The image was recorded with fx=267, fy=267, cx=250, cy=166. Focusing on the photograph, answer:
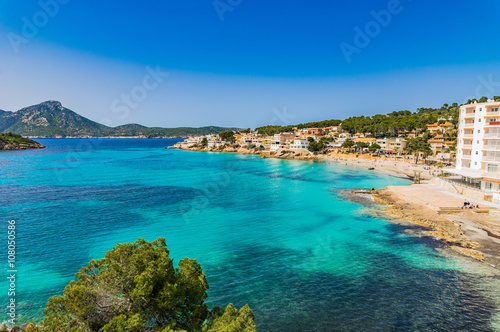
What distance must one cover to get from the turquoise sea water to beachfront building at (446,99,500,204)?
668 inches

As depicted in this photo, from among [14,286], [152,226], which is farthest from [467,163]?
[14,286]

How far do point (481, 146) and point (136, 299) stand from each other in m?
48.0

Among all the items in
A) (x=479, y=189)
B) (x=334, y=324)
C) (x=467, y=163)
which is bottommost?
(x=334, y=324)

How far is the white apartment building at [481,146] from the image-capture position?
3584cm

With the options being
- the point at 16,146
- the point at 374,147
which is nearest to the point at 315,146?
the point at 374,147

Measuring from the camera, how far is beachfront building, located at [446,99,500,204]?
35.6m

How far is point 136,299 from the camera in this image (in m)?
8.48

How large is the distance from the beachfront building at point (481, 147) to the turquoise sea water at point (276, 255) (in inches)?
668

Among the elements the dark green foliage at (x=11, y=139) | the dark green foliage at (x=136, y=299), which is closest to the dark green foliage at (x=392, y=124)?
the dark green foliage at (x=136, y=299)

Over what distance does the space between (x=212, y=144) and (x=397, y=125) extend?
103m

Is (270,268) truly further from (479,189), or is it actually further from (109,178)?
(109,178)

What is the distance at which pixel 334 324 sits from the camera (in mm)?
13945

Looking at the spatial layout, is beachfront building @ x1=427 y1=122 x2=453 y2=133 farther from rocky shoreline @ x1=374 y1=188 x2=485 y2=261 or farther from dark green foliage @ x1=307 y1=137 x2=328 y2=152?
rocky shoreline @ x1=374 y1=188 x2=485 y2=261

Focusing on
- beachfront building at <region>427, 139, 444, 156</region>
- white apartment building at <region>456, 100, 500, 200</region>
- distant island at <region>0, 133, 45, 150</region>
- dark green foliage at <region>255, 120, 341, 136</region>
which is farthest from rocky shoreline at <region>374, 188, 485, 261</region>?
distant island at <region>0, 133, 45, 150</region>
